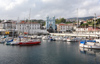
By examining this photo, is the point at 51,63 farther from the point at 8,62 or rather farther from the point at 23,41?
the point at 23,41

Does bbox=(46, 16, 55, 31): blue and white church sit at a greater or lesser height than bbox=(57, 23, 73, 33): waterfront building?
greater

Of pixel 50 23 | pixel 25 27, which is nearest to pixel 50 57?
pixel 25 27

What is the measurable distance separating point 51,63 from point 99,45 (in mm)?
14135

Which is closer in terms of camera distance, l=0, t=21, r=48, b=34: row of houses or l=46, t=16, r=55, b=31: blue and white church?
l=0, t=21, r=48, b=34: row of houses

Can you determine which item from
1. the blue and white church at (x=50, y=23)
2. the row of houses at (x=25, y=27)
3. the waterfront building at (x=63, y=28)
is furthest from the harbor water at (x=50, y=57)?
the waterfront building at (x=63, y=28)

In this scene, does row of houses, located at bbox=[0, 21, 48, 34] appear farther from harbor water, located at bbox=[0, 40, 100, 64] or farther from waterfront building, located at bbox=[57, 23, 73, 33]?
harbor water, located at bbox=[0, 40, 100, 64]

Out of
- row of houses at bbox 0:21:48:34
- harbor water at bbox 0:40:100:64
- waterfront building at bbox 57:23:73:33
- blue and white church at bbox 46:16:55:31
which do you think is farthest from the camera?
waterfront building at bbox 57:23:73:33

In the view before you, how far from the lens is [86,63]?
1576 centimetres

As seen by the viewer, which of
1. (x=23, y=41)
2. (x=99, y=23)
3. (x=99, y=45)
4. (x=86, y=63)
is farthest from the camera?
(x=99, y=23)

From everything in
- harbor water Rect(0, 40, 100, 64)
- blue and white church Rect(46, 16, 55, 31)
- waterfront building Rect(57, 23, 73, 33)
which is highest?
blue and white church Rect(46, 16, 55, 31)

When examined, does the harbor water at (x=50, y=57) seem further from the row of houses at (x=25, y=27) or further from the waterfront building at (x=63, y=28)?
the waterfront building at (x=63, y=28)


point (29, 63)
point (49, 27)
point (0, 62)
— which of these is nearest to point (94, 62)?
point (29, 63)

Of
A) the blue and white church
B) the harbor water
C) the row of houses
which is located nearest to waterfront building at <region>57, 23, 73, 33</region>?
the blue and white church

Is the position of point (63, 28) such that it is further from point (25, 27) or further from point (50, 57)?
point (50, 57)
